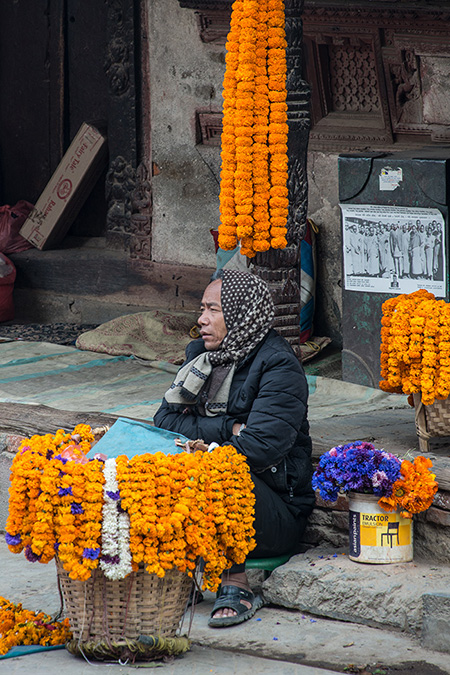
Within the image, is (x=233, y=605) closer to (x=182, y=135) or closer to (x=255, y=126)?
(x=255, y=126)

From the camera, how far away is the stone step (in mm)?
3457

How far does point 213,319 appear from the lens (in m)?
3.90

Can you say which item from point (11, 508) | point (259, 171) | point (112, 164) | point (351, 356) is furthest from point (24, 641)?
point (112, 164)

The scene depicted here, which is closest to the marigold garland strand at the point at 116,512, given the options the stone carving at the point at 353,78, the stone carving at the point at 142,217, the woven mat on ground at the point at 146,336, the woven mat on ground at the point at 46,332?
the woven mat on ground at the point at 146,336

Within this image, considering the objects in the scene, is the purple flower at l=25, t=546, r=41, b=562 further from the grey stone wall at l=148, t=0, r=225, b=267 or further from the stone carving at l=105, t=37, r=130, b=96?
the stone carving at l=105, t=37, r=130, b=96

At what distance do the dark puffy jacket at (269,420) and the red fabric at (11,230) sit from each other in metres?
4.62

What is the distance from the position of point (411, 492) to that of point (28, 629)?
4.31 feet

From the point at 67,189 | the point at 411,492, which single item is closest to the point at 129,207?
the point at 67,189

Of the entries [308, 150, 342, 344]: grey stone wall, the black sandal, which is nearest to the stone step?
the black sandal

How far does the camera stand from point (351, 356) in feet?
18.1

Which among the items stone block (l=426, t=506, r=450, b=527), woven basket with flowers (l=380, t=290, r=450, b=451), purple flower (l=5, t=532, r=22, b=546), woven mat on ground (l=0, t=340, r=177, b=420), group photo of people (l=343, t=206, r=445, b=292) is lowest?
woven mat on ground (l=0, t=340, r=177, b=420)

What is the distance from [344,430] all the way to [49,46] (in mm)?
4990

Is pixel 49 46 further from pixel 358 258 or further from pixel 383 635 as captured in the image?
pixel 383 635

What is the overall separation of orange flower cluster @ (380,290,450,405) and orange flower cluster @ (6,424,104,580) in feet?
4.20
